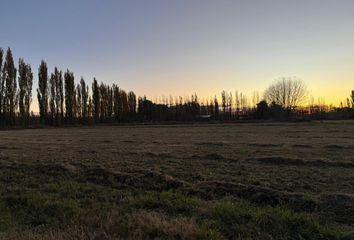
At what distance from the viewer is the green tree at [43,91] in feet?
251

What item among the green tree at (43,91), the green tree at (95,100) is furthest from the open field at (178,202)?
the green tree at (95,100)

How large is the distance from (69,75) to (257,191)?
273 feet

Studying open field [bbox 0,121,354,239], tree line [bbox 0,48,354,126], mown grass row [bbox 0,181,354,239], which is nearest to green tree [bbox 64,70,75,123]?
tree line [bbox 0,48,354,126]

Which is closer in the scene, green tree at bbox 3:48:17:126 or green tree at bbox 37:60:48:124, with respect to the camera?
green tree at bbox 3:48:17:126

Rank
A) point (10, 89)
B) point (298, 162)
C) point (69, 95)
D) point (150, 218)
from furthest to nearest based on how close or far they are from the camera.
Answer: point (69, 95) < point (10, 89) < point (298, 162) < point (150, 218)

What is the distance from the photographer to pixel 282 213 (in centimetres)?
718

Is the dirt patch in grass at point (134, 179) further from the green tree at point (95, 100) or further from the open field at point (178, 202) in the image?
the green tree at point (95, 100)

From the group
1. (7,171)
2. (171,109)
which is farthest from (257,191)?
(171,109)

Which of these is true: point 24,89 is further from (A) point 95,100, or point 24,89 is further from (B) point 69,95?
(A) point 95,100

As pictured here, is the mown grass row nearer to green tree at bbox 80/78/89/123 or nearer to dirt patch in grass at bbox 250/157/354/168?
dirt patch in grass at bbox 250/157/354/168

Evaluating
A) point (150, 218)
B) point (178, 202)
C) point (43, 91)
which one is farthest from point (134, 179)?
point (43, 91)

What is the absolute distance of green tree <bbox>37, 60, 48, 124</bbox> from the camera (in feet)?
251

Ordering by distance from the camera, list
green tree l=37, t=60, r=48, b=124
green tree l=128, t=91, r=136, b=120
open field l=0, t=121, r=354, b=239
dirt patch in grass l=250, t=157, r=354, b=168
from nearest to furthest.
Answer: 1. open field l=0, t=121, r=354, b=239
2. dirt patch in grass l=250, t=157, r=354, b=168
3. green tree l=37, t=60, r=48, b=124
4. green tree l=128, t=91, r=136, b=120

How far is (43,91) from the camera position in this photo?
7762cm
